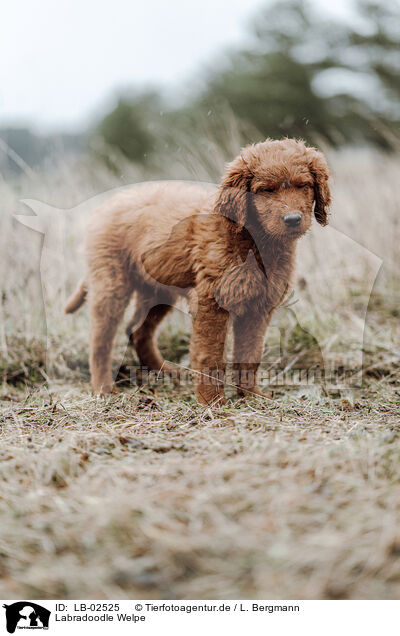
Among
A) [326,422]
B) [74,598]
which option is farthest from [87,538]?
[326,422]

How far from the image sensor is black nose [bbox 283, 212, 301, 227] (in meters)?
2.66

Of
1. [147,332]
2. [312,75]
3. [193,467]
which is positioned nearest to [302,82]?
[312,75]

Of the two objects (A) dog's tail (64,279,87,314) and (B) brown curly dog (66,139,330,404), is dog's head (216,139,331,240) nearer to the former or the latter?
(B) brown curly dog (66,139,330,404)

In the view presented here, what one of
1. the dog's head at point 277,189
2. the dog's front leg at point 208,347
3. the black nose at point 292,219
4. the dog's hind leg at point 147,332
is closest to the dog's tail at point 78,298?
the dog's hind leg at point 147,332

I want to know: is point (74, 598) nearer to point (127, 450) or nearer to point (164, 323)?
point (127, 450)

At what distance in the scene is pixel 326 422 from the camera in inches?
115

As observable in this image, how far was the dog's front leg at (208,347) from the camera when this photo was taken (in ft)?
10.0

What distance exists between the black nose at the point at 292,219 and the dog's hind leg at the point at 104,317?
1214 millimetres

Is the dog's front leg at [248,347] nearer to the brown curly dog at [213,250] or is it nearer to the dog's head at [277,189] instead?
the brown curly dog at [213,250]

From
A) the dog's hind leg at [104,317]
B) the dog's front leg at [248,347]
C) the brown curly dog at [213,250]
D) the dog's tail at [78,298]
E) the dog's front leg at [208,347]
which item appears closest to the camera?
the brown curly dog at [213,250]
